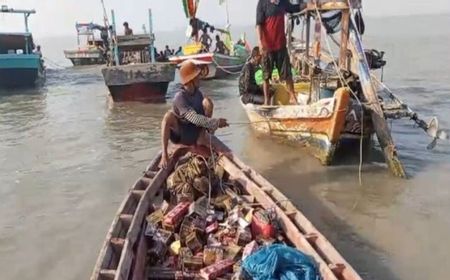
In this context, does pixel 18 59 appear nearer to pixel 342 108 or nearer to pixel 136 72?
pixel 136 72

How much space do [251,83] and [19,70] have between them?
1279 centimetres

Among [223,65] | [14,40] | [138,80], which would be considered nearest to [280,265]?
[138,80]

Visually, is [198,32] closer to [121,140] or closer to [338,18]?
[121,140]

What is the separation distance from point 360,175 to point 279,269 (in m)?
4.87

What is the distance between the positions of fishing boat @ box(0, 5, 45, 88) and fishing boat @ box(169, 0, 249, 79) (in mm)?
5547

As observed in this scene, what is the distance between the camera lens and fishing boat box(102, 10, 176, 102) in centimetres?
1505

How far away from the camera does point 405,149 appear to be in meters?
9.84

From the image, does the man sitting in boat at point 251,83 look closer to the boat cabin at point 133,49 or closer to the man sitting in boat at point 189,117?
the man sitting in boat at point 189,117

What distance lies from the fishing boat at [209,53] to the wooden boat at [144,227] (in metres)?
12.2

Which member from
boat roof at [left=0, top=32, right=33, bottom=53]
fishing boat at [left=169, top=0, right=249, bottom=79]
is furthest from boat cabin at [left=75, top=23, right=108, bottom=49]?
Answer: fishing boat at [left=169, top=0, right=249, bottom=79]

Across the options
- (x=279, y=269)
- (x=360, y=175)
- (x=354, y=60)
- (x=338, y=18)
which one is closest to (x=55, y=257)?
(x=279, y=269)

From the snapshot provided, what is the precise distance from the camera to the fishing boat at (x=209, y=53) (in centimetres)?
1862

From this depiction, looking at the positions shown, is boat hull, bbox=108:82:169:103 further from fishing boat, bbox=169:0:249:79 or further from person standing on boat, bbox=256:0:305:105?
person standing on boat, bbox=256:0:305:105

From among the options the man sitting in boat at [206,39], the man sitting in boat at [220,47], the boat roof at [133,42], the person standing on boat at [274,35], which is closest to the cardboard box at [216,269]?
the person standing on boat at [274,35]
